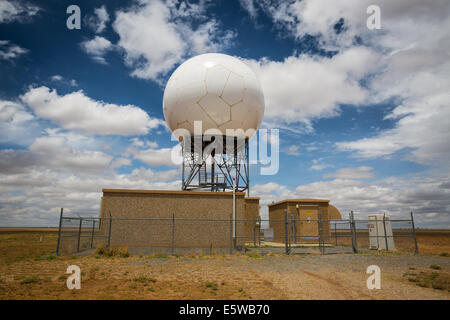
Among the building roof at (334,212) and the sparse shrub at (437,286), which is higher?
the building roof at (334,212)

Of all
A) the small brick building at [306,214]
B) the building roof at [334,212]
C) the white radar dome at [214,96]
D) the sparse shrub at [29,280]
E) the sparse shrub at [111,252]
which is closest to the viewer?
the sparse shrub at [29,280]

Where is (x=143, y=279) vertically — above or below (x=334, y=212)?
below

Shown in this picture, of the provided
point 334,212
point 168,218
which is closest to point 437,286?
point 168,218

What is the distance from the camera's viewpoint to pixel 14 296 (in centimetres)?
602

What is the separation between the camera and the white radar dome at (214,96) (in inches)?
618

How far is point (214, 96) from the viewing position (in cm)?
1560

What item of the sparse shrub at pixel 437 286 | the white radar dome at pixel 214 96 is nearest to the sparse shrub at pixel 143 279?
the sparse shrub at pixel 437 286

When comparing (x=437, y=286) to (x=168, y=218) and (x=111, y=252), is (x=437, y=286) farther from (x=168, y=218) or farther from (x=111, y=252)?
(x=111, y=252)

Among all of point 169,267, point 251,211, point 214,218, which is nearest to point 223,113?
point 214,218

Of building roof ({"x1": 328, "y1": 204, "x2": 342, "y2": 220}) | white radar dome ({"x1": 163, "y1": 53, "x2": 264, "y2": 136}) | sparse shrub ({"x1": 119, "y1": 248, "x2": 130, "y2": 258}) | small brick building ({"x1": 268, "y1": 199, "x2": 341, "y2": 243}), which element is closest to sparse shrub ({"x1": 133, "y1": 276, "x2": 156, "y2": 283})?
sparse shrub ({"x1": 119, "y1": 248, "x2": 130, "y2": 258})

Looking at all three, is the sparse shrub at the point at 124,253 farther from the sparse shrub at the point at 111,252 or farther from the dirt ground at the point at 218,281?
the dirt ground at the point at 218,281
